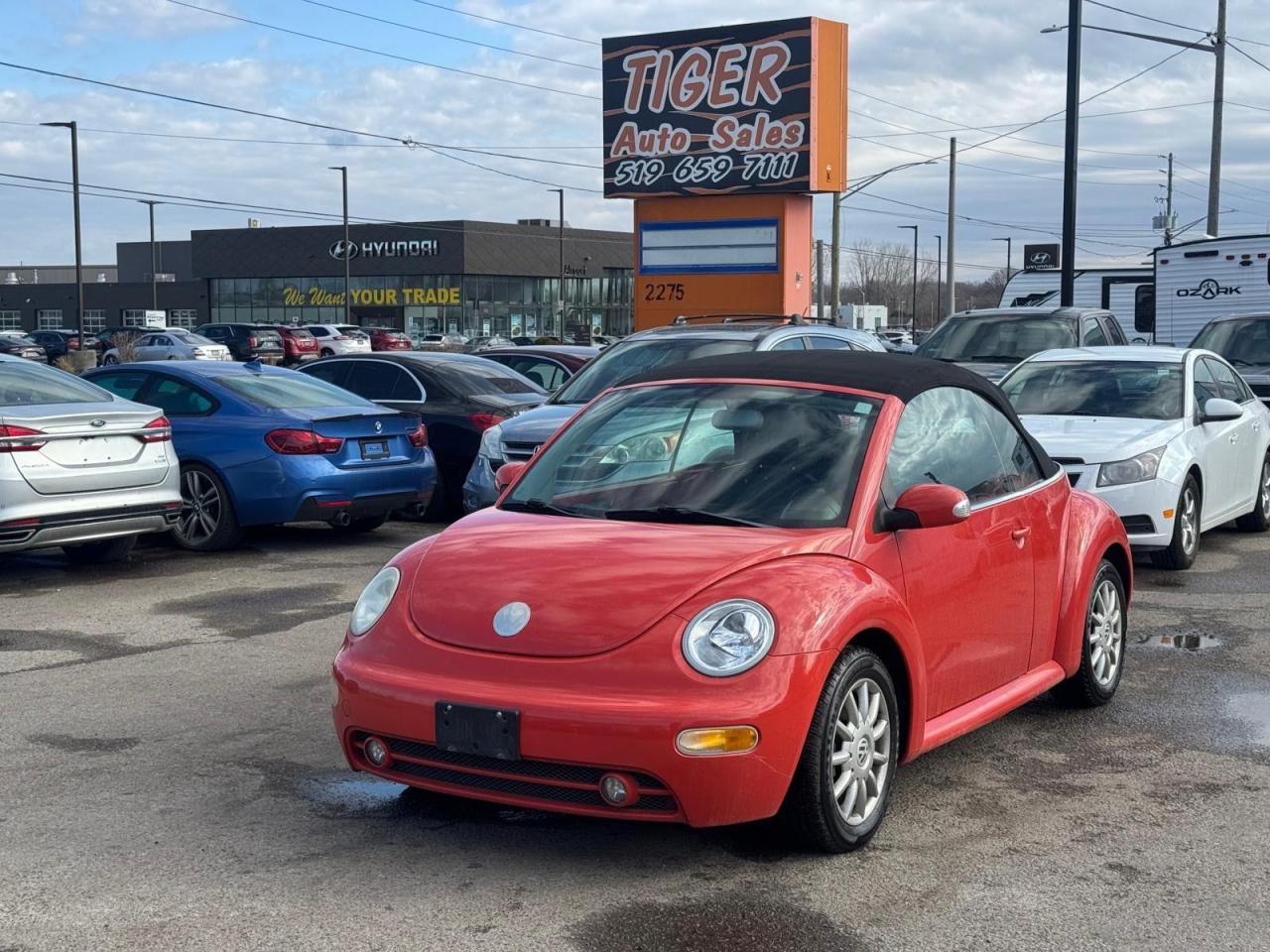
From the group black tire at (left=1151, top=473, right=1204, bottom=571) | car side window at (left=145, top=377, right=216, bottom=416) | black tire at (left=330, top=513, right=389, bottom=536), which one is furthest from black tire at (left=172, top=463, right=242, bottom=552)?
black tire at (left=1151, top=473, right=1204, bottom=571)

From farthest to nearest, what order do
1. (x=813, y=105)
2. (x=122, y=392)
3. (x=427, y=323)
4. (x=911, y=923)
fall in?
1. (x=427, y=323)
2. (x=813, y=105)
3. (x=122, y=392)
4. (x=911, y=923)

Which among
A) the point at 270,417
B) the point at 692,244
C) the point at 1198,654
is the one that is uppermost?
the point at 692,244

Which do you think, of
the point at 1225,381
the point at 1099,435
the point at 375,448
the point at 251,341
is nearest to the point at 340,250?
the point at 251,341

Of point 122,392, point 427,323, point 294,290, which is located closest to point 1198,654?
point 122,392

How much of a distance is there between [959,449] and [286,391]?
24.1 ft

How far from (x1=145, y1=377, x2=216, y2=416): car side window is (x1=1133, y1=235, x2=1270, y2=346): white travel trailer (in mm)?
15556

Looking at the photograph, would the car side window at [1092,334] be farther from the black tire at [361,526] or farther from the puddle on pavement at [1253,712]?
the puddle on pavement at [1253,712]

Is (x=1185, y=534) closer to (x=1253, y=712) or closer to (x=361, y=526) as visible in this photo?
(x=1253, y=712)

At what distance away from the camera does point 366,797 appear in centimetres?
531

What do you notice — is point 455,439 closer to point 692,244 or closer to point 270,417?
point 270,417

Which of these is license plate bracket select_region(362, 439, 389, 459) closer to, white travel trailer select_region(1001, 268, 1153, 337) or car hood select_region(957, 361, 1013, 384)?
car hood select_region(957, 361, 1013, 384)

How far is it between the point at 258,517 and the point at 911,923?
7.90m

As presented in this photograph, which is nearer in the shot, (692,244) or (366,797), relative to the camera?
(366,797)

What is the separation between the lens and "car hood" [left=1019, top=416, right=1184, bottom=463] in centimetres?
1016
